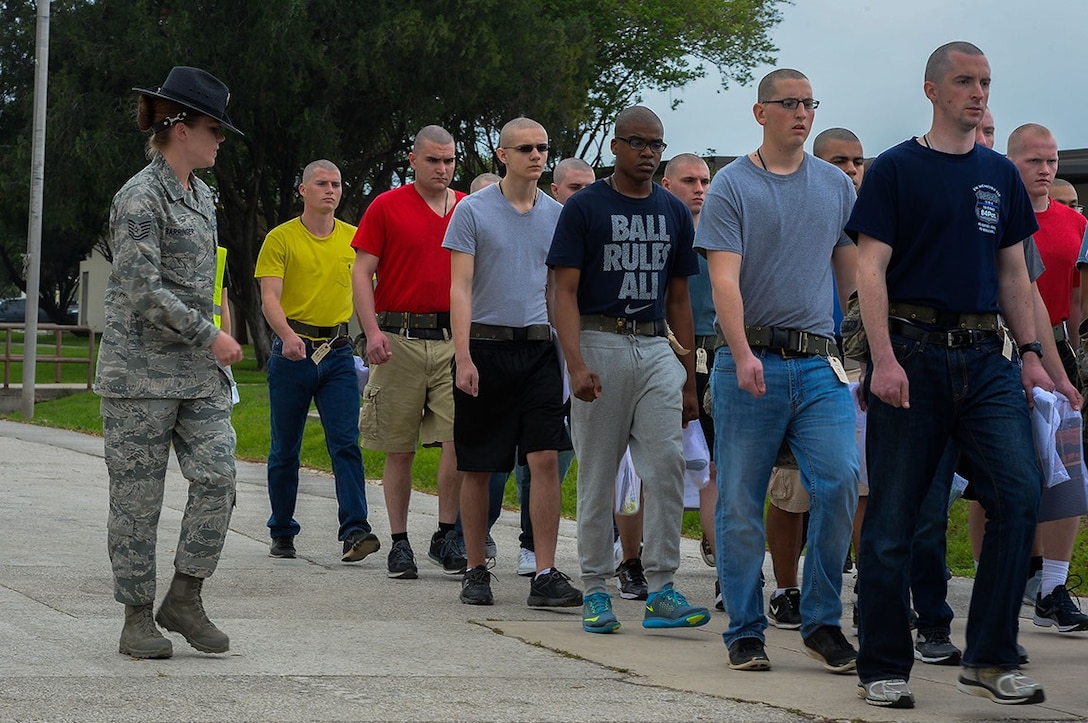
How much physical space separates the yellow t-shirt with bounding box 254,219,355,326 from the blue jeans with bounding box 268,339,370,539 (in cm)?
19

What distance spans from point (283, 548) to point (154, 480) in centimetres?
339

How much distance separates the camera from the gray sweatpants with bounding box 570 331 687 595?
7.02 m

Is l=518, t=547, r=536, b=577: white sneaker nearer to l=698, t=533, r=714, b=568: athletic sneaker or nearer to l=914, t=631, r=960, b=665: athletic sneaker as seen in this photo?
l=698, t=533, r=714, b=568: athletic sneaker

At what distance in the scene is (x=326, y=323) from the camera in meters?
9.62

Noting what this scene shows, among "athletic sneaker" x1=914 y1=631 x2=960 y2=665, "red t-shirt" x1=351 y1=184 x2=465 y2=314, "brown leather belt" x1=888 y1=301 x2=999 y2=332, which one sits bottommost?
"athletic sneaker" x1=914 y1=631 x2=960 y2=665

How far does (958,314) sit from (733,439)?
1114mm

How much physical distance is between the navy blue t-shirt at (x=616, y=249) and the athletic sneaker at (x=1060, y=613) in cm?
208

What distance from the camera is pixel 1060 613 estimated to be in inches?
288

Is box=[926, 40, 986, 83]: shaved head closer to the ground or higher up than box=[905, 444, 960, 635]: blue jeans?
higher up

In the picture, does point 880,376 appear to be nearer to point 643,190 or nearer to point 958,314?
point 958,314

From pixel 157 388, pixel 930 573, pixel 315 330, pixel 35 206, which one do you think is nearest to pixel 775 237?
pixel 930 573

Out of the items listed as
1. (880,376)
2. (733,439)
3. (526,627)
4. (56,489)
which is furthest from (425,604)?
(56,489)

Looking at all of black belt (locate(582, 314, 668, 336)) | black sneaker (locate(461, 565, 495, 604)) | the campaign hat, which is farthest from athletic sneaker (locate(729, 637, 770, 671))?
the campaign hat

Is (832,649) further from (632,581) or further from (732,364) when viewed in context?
(632,581)
